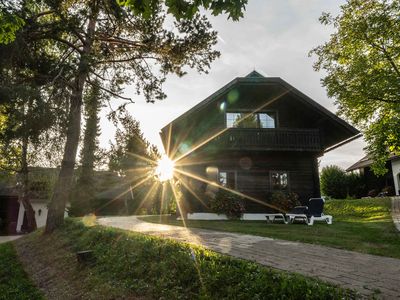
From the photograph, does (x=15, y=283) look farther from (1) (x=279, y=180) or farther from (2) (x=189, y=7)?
(1) (x=279, y=180)

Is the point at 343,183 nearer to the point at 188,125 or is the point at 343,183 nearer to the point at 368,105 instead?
the point at 368,105

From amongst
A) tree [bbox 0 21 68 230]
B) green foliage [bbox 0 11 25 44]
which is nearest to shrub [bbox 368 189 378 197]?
tree [bbox 0 21 68 230]

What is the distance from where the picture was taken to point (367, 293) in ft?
12.4

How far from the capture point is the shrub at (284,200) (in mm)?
16844

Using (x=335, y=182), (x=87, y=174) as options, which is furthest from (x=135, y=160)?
(x=335, y=182)

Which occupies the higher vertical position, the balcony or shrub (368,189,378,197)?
the balcony

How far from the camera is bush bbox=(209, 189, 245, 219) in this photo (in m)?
16.6

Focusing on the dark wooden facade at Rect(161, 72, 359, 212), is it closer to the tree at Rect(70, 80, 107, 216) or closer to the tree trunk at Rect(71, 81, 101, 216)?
the tree at Rect(70, 80, 107, 216)

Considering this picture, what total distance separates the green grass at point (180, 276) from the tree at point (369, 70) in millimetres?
13682

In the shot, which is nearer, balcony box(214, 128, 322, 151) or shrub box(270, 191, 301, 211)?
balcony box(214, 128, 322, 151)

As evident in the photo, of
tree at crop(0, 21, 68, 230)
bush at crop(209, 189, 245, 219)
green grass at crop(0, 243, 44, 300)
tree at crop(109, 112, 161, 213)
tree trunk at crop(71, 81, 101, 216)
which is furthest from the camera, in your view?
tree at crop(109, 112, 161, 213)

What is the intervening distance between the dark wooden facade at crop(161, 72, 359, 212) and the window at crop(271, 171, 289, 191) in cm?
6

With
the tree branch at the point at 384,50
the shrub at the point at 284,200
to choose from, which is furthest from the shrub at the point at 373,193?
the shrub at the point at 284,200

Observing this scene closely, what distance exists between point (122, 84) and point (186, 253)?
13.4m
